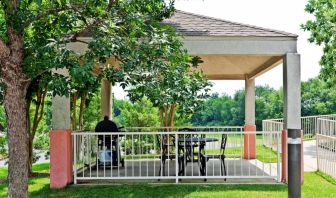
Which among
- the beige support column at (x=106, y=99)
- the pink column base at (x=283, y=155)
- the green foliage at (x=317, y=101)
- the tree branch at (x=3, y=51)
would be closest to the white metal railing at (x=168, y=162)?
the pink column base at (x=283, y=155)

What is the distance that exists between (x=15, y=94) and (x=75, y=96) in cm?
818

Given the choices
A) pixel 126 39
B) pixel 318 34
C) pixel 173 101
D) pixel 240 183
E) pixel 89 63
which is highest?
pixel 318 34

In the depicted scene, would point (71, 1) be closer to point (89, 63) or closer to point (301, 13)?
point (89, 63)

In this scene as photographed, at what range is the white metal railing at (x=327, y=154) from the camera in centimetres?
1065

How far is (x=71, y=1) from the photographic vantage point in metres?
6.74

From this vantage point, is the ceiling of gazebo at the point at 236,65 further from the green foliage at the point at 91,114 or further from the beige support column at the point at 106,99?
the green foliage at the point at 91,114

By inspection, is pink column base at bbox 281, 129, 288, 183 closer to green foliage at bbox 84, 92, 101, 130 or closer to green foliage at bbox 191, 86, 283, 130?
green foliage at bbox 84, 92, 101, 130

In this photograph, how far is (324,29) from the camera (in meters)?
15.7

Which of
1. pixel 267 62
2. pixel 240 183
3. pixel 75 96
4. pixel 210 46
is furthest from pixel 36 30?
pixel 75 96

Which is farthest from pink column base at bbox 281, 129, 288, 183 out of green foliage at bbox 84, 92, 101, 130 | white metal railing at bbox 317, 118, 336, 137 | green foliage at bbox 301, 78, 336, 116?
green foliage at bbox 301, 78, 336, 116

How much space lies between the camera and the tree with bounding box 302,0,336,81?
15.6m

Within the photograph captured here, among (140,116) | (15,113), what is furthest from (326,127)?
(15,113)

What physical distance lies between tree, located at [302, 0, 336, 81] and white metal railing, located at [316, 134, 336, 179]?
4.86 meters

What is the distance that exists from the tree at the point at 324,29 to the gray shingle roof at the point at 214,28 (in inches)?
249
